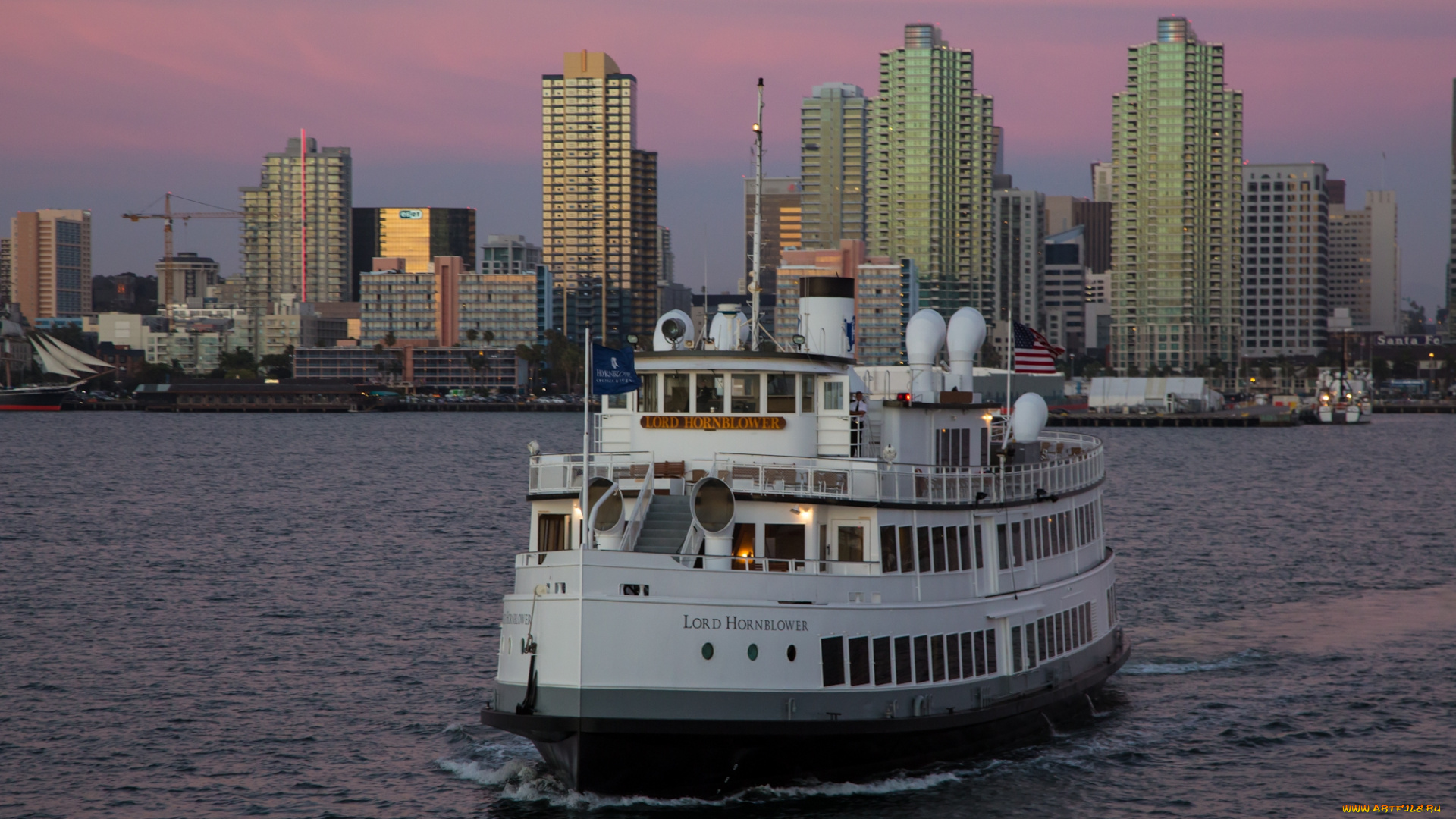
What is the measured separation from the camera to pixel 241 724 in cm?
3319

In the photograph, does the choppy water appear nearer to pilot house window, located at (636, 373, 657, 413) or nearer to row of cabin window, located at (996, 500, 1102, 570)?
row of cabin window, located at (996, 500, 1102, 570)

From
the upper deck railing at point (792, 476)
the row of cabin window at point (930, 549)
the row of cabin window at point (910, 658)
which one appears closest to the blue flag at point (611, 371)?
the upper deck railing at point (792, 476)

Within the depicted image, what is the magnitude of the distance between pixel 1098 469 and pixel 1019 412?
4259mm

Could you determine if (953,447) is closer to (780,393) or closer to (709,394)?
(780,393)

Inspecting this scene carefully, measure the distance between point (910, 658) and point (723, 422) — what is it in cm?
564

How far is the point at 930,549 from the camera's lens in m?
26.7

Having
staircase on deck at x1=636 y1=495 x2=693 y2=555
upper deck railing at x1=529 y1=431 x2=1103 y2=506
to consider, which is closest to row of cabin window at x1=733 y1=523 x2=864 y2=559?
upper deck railing at x1=529 y1=431 x2=1103 y2=506

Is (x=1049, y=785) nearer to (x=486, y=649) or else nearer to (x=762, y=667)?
(x=762, y=667)

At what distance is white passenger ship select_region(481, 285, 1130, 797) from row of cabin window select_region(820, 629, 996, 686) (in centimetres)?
4

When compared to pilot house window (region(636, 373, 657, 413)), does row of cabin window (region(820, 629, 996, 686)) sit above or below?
below

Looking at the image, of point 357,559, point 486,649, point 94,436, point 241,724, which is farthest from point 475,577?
point 94,436

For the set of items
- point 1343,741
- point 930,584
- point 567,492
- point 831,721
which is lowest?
A: point 1343,741

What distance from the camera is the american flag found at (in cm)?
3412

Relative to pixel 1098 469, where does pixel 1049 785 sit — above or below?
below
